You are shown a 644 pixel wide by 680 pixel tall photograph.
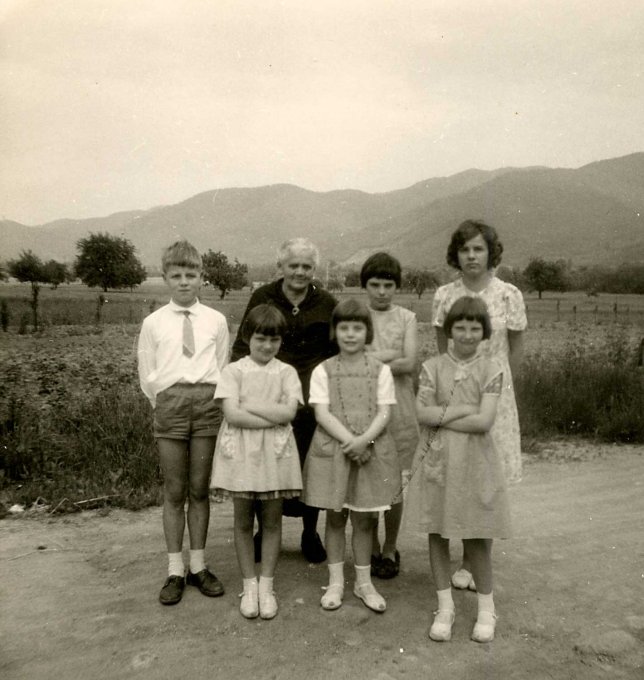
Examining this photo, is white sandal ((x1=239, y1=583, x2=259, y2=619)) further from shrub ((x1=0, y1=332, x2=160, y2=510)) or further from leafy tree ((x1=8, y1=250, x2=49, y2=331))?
leafy tree ((x1=8, y1=250, x2=49, y2=331))

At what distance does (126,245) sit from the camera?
57.3ft


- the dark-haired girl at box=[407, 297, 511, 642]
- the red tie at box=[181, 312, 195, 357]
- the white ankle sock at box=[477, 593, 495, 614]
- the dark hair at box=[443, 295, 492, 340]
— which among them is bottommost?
the white ankle sock at box=[477, 593, 495, 614]

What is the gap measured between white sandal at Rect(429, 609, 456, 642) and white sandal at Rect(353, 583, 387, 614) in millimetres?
305

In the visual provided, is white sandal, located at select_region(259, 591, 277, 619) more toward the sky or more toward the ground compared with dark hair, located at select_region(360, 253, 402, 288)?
more toward the ground

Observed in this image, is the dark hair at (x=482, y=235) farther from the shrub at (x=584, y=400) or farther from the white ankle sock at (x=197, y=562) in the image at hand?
the shrub at (x=584, y=400)

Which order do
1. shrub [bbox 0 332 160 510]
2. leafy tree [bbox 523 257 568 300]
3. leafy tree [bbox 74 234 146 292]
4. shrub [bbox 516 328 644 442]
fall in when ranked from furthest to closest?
leafy tree [bbox 523 257 568 300] < leafy tree [bbox 74 234 146 292] < shrub [bbox 516 328 644 442] < shrub [bbox 0 332 160 510]

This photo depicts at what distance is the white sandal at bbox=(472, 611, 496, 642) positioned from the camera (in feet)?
10.4

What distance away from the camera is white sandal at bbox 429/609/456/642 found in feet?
10.4

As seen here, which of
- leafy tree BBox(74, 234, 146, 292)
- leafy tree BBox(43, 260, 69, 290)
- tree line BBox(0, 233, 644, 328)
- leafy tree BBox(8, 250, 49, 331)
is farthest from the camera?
leafy tree BBox(74, 234, 146, 292)

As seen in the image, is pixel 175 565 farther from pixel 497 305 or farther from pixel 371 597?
pixel 497 305

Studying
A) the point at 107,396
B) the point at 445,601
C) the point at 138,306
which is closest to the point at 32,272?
the point at 138,306

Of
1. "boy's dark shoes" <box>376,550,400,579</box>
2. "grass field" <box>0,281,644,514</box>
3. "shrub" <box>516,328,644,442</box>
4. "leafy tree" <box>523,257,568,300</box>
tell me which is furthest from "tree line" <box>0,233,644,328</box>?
"boy's dark shoes" <box>376,550,400,579</box>

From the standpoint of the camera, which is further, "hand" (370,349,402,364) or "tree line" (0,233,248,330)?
"tree line" (0,233,248,330)

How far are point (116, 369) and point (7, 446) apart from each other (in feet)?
10.0
